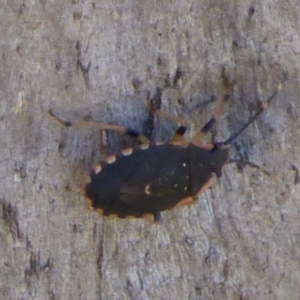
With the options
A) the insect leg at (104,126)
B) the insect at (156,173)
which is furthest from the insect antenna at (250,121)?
the insect leg at (104,126)

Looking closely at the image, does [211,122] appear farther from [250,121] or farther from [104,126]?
[104,126]

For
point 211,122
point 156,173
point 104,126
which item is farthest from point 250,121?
point 104,126

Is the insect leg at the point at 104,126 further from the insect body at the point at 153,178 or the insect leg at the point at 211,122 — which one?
the insect leg at the point at 211,122

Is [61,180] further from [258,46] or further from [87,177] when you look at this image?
[258,46]

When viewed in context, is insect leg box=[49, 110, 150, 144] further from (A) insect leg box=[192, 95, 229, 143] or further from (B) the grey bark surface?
(A) insect leg box=[192, 95, 229, 143]

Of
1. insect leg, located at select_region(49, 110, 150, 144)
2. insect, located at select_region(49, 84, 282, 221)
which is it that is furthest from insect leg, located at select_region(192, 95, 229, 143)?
insect leg, located at select_region(49, 110, 150, 144)

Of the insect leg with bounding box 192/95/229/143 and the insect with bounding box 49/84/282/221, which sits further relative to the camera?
the insect leg with bounding box 192/95/229/143

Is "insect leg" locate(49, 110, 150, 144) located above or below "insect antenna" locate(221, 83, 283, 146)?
below

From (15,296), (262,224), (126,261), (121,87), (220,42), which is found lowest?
(15,296)

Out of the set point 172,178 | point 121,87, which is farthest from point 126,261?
point 121,87
